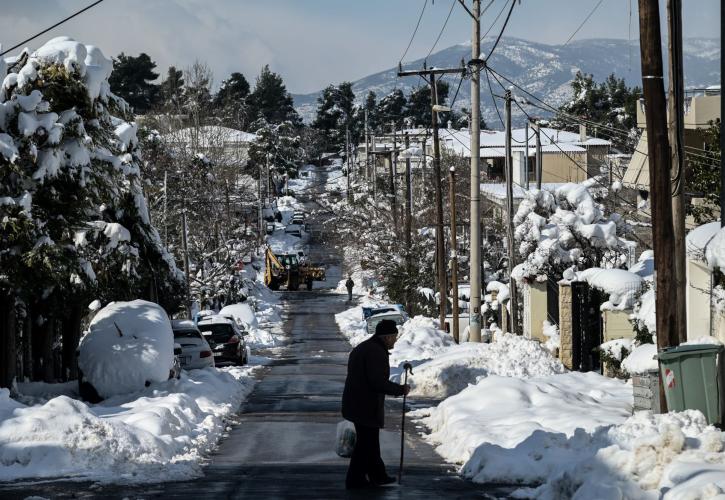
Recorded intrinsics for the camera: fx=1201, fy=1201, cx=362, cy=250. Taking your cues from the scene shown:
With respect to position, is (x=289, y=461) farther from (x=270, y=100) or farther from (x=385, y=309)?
(x=270, y=100)

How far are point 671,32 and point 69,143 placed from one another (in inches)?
443

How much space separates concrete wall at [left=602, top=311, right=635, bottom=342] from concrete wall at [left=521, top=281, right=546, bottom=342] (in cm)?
731

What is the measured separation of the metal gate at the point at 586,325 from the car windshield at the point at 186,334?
373 inches

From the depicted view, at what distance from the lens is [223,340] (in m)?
36.0

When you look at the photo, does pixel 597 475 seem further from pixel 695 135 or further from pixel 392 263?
pixel 392 263

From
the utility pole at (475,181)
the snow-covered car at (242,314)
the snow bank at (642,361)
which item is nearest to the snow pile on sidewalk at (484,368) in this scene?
the utility pole at (475,181)

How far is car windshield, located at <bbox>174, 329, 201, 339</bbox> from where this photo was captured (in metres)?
30.2

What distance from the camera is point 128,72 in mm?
129500

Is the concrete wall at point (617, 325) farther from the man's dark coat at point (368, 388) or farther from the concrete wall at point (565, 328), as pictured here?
the man's dark coat at point (368, 388)

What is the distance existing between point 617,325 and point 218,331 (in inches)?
528

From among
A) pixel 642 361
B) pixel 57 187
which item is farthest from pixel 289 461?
pixel 57 187

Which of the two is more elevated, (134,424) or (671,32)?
(671,32)

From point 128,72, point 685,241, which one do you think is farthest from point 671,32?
point 128,72

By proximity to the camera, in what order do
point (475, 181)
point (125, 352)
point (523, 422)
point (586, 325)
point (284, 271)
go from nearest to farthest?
1. point (523, 422)
2. point (125, 352)
3. point (586, 325)
4. point (475, 181)
5. point (284, 271)
